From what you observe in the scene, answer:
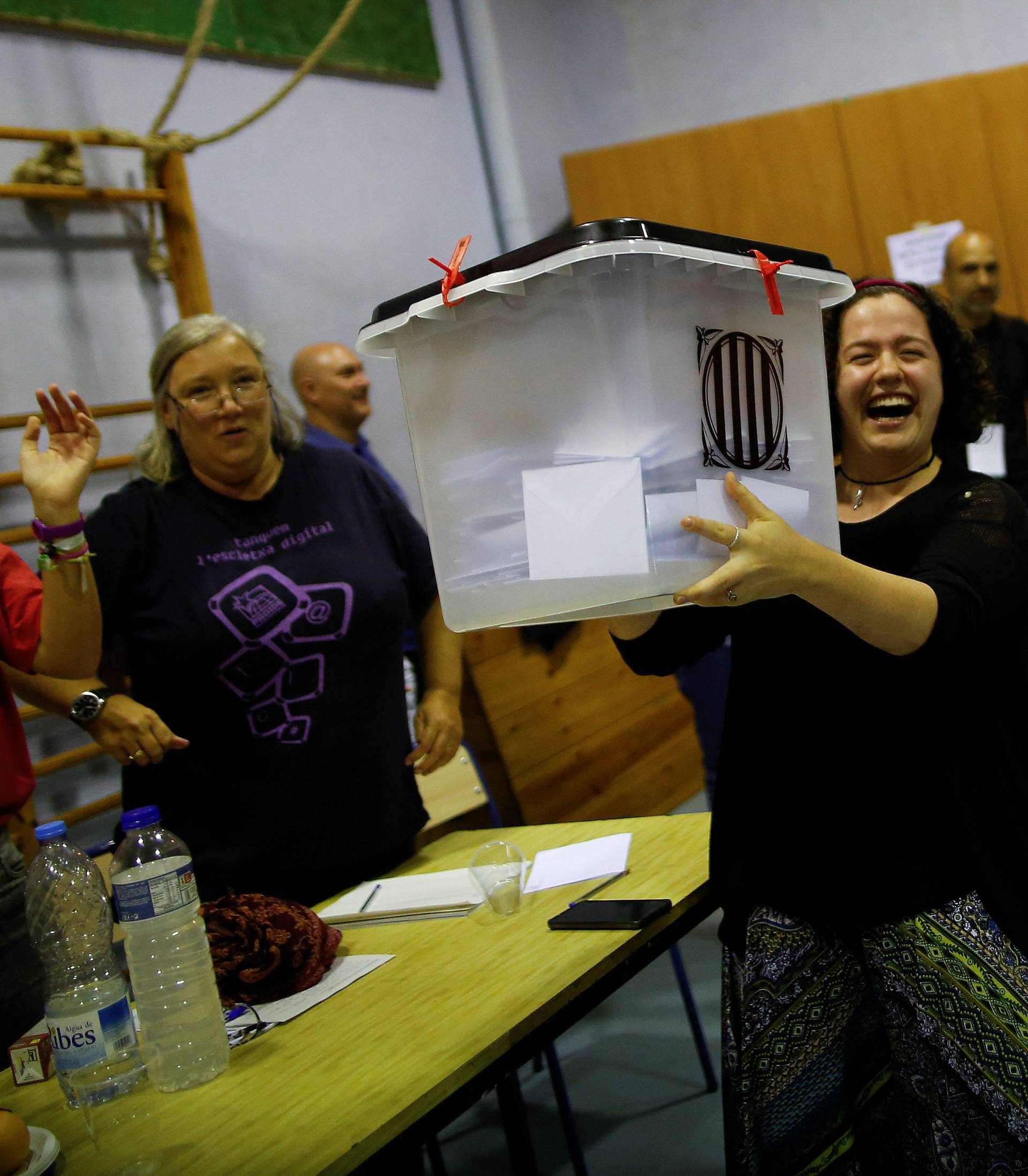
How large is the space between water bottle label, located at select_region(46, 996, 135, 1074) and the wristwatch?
2.08ft

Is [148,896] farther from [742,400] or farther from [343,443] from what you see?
[343,443]

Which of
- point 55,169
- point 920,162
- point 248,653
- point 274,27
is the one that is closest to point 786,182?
point 920,162

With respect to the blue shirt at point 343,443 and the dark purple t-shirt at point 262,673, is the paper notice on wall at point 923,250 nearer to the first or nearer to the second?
the blue shirt at point 343,443

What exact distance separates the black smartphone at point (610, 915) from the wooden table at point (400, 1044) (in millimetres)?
12

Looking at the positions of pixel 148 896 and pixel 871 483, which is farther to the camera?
pixel 871 483

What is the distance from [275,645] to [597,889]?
622 mm

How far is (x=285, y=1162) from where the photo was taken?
3.34ft

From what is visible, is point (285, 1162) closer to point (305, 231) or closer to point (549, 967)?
point (549, 967)

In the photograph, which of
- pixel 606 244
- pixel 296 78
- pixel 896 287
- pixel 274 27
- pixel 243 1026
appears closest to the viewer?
pixel 606 244

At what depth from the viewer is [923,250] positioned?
450cm

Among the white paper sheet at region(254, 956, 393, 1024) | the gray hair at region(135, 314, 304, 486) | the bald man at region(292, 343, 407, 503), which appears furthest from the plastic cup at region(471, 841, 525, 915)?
the bald man at region(292, 343, 407, 503)

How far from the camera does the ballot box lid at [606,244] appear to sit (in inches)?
39.6

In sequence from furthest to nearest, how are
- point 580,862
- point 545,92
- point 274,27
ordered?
1. point 545,92
2. point 274,27
3. point 580,862

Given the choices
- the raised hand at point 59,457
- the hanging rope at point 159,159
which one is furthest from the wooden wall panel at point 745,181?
the raised hand at point 59,457
